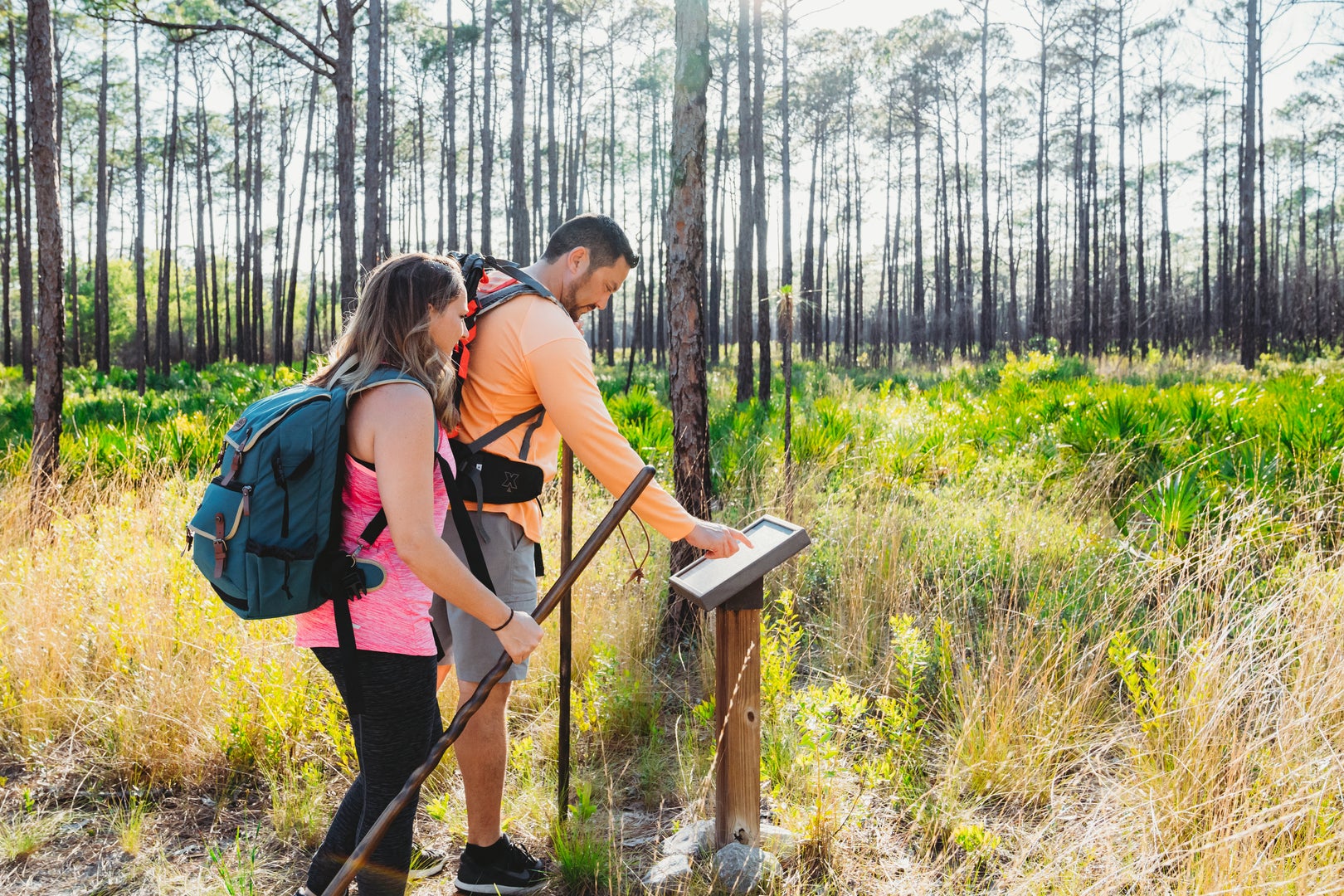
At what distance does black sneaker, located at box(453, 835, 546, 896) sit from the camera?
2371 millimetres

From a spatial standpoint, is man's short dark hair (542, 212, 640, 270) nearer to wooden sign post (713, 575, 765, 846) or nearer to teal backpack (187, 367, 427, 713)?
teal backpack (187, 367, 427, 713)

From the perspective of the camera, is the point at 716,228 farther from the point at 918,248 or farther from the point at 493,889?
the point at 493,889

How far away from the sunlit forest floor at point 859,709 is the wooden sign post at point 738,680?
0.67 ft

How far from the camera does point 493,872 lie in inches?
93.5

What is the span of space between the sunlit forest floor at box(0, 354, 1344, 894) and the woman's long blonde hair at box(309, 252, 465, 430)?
1.60 m

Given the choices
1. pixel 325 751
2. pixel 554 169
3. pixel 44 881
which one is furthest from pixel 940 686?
pixel 554 169

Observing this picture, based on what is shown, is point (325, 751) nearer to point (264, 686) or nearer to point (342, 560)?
point (264, 686)

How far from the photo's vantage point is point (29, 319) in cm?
1947

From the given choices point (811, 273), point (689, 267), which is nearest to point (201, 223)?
point (811, 273)

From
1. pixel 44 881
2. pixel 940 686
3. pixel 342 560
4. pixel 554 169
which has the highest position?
pixel 554 169

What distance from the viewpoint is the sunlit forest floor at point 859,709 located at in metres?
2.42

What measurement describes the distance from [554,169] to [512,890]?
78.1 feet

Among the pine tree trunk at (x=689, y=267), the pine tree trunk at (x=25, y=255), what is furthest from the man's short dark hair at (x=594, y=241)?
the pine tree trunk at (x=25, y=255)

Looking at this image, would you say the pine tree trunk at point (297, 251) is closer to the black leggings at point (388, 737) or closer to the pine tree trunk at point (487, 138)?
the pine tree trunk at point (487, 138)
